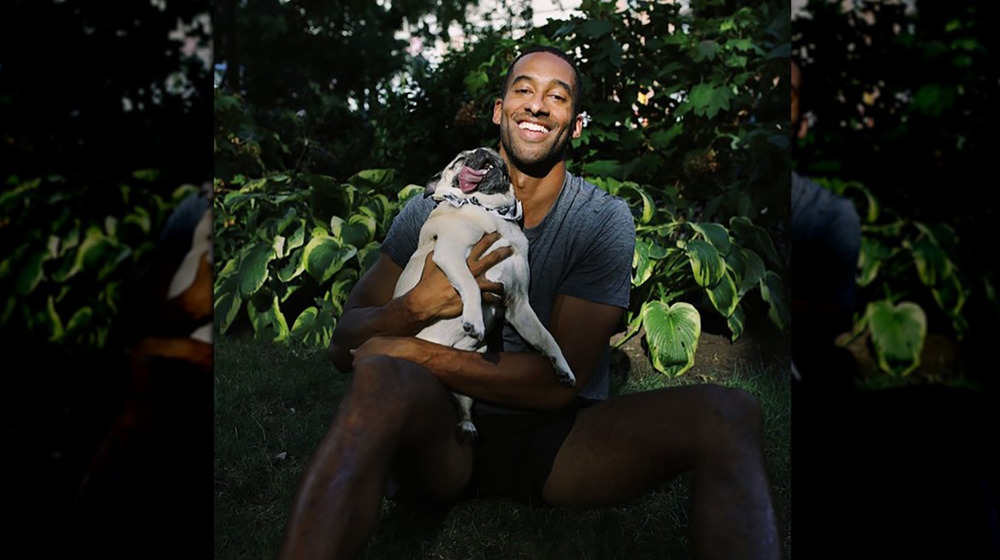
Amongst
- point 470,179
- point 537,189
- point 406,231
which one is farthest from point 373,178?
point 537,189

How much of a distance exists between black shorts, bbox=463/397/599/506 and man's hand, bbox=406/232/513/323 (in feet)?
0.99

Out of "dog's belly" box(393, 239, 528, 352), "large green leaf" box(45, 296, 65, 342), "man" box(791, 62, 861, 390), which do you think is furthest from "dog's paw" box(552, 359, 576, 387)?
"large green leaf" box(45, 296, 65, 342)

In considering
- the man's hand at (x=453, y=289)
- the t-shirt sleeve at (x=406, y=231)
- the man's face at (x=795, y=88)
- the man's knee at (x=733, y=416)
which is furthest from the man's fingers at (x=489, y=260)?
the man's face at (x=795, y=88)

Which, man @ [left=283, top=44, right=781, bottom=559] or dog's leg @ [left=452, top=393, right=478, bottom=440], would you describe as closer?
man @ [left=283, top=44, right=781, bottom=559]

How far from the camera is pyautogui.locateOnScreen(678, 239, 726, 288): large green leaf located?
2.57 meters

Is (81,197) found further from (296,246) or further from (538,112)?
(538,112)

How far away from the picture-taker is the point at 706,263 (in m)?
2.58

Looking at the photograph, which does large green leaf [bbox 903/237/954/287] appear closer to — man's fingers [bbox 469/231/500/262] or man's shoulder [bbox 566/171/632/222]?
man's shoulder [bbox 566/171/632/222]

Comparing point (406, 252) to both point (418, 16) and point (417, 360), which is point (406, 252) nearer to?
point (417, 360)

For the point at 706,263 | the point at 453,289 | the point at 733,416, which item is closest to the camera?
the point at 733,416

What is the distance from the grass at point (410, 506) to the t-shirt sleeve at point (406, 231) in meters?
0.41

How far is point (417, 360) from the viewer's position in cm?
223

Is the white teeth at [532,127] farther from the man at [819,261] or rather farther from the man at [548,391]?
the man at [819,261]

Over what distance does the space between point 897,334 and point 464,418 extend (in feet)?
4.22
